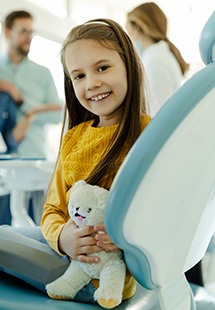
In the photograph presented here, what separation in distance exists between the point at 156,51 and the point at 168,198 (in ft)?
5.07

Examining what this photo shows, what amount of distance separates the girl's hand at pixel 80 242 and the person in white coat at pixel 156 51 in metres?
1.25

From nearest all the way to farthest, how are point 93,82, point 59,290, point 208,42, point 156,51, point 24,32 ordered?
point 208,42
point 59,290
point 93,82
point 156,51
point 24,32

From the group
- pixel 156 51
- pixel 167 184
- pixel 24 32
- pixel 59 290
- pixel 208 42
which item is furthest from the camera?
pixel 24 32

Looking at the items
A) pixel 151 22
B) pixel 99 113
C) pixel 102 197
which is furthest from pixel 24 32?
pixel 102 197

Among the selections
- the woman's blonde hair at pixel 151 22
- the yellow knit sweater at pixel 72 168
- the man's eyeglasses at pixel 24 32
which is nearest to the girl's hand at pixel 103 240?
the yellow knit sweater at pixel 72 168

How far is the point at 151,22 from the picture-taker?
231 cm

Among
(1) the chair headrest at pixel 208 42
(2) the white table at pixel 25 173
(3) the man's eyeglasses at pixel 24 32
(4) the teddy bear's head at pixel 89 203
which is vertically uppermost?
(1) the chair headrest at pixel 208 42

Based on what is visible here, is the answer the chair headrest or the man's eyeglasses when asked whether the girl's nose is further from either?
the man's eyeglasses

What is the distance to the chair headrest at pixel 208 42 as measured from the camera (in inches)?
35.2

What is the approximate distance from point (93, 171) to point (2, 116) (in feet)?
5.87

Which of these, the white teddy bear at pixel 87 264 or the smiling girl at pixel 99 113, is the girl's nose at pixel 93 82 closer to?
the smiling girl at pixel 99 113

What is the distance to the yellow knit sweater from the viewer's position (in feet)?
3.66


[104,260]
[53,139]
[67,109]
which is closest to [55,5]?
[53,139]

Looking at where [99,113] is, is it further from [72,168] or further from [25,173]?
[25,173]
